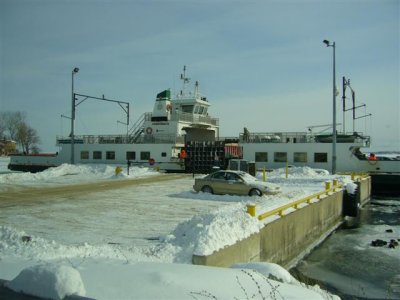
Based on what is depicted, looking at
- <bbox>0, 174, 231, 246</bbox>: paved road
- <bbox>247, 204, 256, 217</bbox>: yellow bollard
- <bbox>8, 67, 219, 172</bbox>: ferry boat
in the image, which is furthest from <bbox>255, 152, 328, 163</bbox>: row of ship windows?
<bbox>247, 204, 256, 217</bbox>: yellow bollard

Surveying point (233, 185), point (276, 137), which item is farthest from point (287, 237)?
point (276, 137)

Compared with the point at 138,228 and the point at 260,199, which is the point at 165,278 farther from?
the point at 260,199

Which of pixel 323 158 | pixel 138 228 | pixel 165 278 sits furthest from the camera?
pixel 323 158

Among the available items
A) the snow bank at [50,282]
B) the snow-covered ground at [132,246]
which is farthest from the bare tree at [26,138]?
the snow bank at [50,282]

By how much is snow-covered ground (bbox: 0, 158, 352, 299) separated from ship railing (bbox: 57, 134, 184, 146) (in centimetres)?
1772

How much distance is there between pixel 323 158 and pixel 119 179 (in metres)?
17.2

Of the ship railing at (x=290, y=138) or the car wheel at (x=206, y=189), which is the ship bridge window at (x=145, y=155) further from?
the car wheel at (x=206, y=189)

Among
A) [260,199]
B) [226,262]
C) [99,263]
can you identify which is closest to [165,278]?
[99,263]

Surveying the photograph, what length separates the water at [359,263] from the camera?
11.1m

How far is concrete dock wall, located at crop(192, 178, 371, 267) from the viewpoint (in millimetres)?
8945

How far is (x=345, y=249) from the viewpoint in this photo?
15891mm

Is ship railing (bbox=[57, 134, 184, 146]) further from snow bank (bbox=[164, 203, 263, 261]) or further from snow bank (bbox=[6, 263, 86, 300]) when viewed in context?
snow bank (bbox=[6, 263, 86, 300])

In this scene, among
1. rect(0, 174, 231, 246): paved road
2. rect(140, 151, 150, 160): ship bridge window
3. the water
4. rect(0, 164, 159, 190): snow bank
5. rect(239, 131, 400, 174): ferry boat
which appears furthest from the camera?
rect(140, 151, 150, 160): ship bridge window

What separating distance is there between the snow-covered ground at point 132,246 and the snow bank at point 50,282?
0.04 ft
